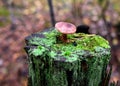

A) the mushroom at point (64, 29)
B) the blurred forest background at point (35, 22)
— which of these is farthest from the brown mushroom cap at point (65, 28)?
the blurred forest background at point (35, 22)

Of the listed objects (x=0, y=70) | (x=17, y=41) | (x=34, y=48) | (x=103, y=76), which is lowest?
(x=0, y=70)

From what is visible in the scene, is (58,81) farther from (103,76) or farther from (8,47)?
(8,47)

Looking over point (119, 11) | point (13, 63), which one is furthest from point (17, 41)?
point (119, 11)

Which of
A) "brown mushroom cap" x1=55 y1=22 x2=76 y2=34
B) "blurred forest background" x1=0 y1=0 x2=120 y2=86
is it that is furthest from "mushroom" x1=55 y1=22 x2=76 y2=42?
"blurred forest background" x1=0 y1=0 x2=120 y2=86

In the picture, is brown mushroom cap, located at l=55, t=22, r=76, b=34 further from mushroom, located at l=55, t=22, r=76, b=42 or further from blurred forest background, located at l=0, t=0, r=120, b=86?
blurred forest background, located at l=0, t=0, r=120, b=86

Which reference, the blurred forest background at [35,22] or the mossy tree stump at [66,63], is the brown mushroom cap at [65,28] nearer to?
the mossy tree stump at [66,63]

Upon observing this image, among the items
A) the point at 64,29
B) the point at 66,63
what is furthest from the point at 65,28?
the point at 66,63
